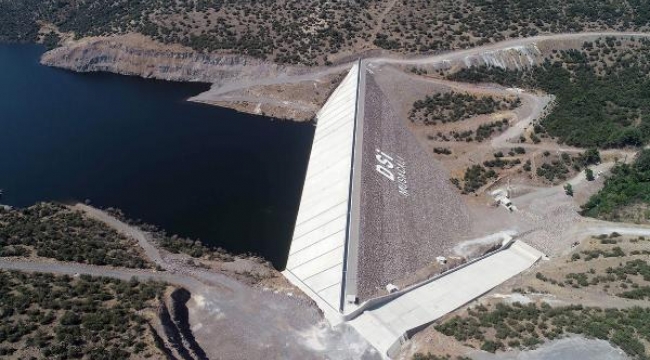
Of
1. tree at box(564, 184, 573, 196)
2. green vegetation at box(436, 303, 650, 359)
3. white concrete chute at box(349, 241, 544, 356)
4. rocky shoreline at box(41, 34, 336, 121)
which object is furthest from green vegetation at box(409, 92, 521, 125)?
green vegetation at box(436, 303, 650, 359)

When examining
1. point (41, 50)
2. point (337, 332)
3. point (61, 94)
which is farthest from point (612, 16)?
point (41, 50)

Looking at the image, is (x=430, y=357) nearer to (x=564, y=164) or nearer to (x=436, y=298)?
(x=436, y=298)

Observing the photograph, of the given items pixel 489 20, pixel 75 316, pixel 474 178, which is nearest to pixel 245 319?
pixel 75 316

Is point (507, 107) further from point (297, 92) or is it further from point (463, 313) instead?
point (463, 313)

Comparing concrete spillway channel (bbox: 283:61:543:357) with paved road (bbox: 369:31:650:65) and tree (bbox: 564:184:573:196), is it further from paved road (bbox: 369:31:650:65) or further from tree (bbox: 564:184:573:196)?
paved road (bbox: 369:31:650:65)

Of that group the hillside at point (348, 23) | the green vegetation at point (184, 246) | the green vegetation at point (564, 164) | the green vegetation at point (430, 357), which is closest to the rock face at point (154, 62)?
the hillside at point (348, 23)

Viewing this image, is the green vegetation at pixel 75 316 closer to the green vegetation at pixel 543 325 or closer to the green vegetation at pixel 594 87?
the green vegetation at pixel 543 325
